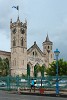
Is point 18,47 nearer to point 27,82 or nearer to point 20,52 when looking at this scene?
point 20,52

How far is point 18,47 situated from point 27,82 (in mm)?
66977

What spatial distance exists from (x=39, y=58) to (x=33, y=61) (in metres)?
4.04

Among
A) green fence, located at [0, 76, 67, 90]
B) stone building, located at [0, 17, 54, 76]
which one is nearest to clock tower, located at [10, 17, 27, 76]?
stone building, located at [0, 17, 54, 76]

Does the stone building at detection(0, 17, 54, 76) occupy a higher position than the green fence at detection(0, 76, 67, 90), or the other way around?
the stone building at detection(0, 17, 54, 76)

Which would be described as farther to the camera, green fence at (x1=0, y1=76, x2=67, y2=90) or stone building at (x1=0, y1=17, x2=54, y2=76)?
stone building at (x1=0, y1=17, x2=54, y2=76)

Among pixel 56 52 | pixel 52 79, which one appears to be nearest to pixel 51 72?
pixel 52 79

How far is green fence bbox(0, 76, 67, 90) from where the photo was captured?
32.2 meters

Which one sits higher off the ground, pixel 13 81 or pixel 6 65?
pixel 6 65

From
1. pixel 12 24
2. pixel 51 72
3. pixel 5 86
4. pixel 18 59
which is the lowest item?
pixel 5 86

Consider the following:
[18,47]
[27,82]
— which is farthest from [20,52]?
[27,82]

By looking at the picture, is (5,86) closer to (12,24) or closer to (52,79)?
(52,79)

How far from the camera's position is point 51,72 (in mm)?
73000

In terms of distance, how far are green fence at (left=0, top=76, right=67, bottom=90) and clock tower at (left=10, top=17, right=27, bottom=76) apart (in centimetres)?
6132

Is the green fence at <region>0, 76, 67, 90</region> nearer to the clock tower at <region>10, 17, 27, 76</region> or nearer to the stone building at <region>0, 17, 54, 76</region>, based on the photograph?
the clock tower at <region>10, 17, 27, 76</region>
